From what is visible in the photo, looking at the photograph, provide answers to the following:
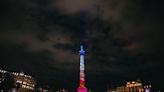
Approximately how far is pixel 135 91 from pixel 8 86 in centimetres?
8391

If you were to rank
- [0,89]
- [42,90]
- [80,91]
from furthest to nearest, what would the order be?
[42,90], [80,91], [0,89]

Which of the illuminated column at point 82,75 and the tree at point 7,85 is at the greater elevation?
the illuminated column at point 82,75

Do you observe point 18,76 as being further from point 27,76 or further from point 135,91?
point 135,91

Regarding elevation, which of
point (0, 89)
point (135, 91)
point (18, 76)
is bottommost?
point (0, 89)

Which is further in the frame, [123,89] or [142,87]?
[123,89]

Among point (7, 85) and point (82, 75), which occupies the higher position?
point (82, 75)

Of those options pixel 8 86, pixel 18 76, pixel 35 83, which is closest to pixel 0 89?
pixel 8 86

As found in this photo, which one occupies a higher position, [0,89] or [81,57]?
[81,57]

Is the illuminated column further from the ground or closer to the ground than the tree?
further from the ground

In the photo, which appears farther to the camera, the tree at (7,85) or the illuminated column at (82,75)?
the illuminated column at (82,75)

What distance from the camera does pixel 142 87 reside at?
447ft

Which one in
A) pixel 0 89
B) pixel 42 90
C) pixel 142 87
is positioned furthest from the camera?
pixel 42 90

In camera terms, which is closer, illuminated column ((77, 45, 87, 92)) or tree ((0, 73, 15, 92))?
tree ((0, 73, 15, 92))

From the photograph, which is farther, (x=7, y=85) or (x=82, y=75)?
(x=82, y=75)
